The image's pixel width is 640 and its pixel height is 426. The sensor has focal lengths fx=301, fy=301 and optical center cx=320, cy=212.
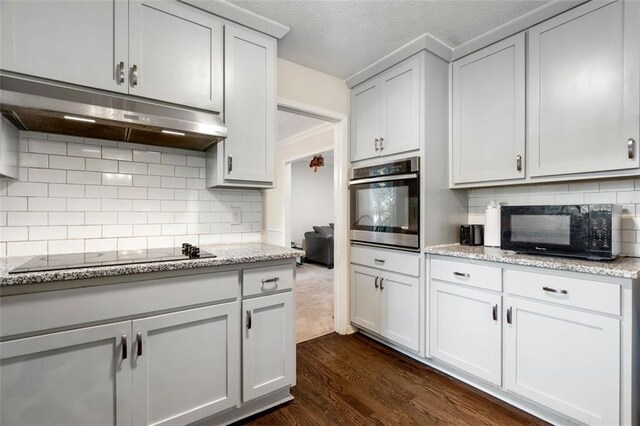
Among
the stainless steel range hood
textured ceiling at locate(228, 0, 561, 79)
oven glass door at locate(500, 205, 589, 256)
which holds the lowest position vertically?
oven glass door at locate(500, 205, 589, 256)

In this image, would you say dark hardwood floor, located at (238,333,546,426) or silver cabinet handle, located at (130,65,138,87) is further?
dark hardwood floor, located at (238,333,546,426)

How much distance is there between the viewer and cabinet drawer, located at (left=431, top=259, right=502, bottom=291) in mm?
1887

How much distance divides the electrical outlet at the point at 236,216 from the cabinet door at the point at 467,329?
4.99ft

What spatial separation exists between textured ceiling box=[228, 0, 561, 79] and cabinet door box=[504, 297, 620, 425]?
1.82m

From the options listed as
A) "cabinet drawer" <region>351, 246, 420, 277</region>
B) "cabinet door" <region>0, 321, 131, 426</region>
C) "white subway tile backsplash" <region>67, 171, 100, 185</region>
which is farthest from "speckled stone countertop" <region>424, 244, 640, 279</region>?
"white subway tile backsplash" <region>67, 171, 100, 185</region>

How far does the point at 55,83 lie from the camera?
1447 mm

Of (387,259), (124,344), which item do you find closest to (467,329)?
(387,259)

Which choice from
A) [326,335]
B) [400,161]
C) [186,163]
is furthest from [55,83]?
[326,335]

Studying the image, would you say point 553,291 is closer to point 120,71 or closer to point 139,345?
point 139,345

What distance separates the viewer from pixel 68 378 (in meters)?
1.26

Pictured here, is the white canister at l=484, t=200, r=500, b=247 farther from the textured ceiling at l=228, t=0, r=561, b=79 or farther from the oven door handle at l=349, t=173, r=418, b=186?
the textured ceiling at l=228, t=0, r=561, b=79

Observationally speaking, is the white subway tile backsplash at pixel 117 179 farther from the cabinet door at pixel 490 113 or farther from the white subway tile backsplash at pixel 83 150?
the cabinet door at pixel 490 113

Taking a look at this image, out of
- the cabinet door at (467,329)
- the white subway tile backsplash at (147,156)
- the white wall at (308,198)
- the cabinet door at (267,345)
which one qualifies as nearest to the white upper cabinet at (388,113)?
the cabinet door at (467,329)

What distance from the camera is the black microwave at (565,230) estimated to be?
1.59 m
